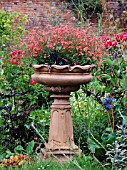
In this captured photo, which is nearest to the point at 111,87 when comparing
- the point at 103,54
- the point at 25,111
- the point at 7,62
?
the point at 103,54

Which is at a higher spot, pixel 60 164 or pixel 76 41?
pixel 76 41

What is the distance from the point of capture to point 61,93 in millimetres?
4371

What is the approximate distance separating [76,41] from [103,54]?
0.80 m

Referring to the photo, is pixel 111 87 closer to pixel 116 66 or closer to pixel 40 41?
pixel 116 66

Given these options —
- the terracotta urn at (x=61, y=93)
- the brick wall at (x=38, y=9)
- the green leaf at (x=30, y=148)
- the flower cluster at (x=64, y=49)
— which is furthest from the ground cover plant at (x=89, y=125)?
the brick wall at (x=38, y=9)

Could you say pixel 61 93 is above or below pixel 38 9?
below

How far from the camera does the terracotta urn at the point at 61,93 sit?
4164mm

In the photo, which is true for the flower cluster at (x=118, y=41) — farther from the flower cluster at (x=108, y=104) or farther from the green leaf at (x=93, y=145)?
the green leaf at (x=93, y=145)

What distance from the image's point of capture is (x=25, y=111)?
4754 millimetres

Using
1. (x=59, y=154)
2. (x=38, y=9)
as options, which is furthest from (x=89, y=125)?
(x=38, y=9)

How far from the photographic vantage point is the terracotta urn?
416cm

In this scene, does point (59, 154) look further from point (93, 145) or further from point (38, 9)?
point (38, 9)

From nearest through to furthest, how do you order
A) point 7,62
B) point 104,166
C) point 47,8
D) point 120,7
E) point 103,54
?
point 104,166, point 103,54, point 7,62, point 47,8, point 120,7

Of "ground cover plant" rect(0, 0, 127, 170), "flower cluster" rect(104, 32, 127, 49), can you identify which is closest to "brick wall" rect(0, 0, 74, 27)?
"ground cover plant" rect(0, 0, 127, 170)
